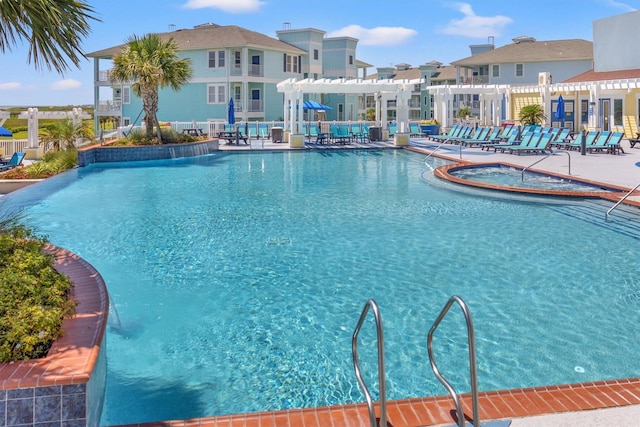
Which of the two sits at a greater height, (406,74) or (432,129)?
(406,74)

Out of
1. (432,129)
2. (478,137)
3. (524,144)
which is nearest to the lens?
(524,144)

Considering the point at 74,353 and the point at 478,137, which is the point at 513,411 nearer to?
the point at 74,353

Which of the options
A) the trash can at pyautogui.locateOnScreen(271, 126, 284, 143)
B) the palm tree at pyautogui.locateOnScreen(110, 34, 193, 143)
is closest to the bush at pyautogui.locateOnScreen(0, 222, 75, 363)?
the palm tree at pyautogui.locateOnScreen(110, 34, 193, 143)

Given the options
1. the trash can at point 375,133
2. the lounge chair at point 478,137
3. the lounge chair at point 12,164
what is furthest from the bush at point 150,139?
the lounge chair at point 478,137

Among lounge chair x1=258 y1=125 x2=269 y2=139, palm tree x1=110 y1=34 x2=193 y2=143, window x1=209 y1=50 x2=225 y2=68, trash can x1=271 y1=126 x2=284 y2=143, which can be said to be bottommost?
Result: trash can x1=271 y1=126 x2=284 y2=143

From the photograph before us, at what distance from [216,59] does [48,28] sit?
1524 inches

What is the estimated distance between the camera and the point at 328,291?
7406 mm

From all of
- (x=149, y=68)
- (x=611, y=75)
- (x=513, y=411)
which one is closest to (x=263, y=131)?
(x=149, y=68)

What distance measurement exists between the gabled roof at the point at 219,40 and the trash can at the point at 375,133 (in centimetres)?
1399

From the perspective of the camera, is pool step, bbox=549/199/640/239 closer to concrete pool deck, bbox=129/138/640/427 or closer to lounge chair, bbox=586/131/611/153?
concrete pool deck, bbox=129/138/640/427

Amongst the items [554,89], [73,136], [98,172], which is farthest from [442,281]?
[554,89]

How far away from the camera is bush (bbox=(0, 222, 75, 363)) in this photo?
398cm

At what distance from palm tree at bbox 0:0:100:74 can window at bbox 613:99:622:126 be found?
31710mm

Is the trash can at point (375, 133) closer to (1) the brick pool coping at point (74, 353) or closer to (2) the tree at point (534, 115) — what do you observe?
(2) the tree at point (534, 115)
